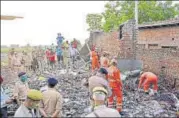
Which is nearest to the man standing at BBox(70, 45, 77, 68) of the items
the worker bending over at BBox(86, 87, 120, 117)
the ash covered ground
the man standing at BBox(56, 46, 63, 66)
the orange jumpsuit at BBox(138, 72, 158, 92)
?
the man standing at BBox(56, 46, 63, 66)

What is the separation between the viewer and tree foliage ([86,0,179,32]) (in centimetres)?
4575

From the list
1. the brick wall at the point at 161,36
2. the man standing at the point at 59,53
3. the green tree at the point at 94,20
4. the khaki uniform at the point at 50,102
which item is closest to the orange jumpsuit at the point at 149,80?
the brick wall at the point at 161,36

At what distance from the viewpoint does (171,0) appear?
4841cm

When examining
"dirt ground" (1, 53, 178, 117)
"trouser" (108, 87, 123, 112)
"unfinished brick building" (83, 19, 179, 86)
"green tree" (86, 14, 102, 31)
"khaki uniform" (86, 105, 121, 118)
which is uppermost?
"green tree" (86, 14, 102, 31)

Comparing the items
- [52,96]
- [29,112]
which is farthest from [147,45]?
[29,112]

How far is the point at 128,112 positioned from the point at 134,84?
5.31 m

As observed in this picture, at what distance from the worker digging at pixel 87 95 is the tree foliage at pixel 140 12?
22.3 metres

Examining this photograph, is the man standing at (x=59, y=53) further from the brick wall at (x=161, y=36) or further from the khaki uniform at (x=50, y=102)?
the khaki uniform at (x=50, y=102)

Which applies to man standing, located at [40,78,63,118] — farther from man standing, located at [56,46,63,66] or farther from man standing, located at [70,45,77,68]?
man standing, located at [70,45,77,68]

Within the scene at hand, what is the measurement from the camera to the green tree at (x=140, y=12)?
45.7 meters

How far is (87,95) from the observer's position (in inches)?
587

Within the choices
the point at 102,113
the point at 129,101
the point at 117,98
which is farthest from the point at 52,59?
the point at 102,113

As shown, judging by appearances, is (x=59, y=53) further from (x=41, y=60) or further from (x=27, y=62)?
(x=41, y=60)

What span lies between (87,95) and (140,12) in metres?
32.5
